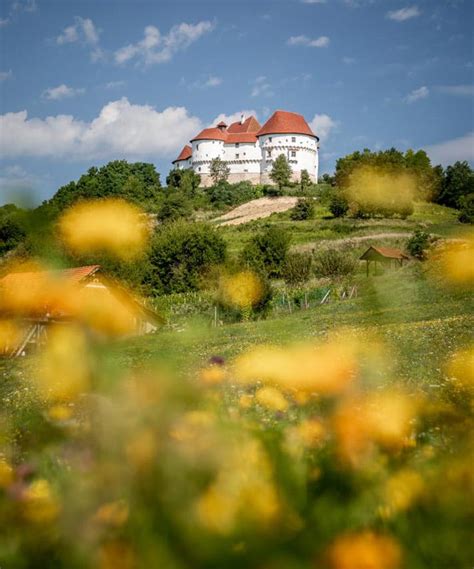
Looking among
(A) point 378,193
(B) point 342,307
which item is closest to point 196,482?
(A) point 378,193

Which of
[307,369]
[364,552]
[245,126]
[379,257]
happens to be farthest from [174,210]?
[364,552]

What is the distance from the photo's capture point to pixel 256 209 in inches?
2808

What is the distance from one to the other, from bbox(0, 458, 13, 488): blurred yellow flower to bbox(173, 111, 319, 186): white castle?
88.5 metres

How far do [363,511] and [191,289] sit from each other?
33362 mm

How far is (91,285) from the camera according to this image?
2.06 m

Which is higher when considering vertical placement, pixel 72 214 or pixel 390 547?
pixel 72 214

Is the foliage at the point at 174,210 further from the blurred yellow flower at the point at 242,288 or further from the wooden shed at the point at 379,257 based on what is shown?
the wooden shed at the point at 379,257

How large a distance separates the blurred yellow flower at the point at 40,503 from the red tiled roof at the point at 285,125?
3677 inches

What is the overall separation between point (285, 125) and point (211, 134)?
11.7 meters

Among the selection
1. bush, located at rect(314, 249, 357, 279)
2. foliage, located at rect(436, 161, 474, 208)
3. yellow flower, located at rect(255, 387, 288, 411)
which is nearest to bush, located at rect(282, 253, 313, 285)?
bush, located at rect(314, 249, 357, 279)

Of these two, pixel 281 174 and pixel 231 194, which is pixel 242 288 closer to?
pixel 231 194

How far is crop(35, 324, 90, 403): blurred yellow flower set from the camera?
178 centimetres

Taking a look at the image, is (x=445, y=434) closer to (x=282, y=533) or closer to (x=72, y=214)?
(x=282, y=533)

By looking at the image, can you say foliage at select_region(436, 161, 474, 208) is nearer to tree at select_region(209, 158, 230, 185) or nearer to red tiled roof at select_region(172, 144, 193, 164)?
tree at select_region(209, 158, 230, 185)
